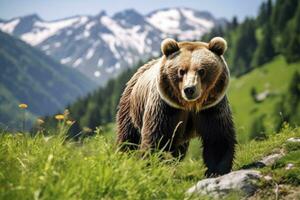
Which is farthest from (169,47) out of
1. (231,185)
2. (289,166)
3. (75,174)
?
(75,174)

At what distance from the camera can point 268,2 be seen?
189125 mm

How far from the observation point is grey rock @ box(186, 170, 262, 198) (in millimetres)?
7105

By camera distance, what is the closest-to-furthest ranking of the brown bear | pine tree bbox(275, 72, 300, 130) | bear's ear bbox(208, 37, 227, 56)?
1. the brown bear
2. bear's ear bbox(208, 37, 227, 56)
3. pine tree bbox(275, 72, 300, 130)

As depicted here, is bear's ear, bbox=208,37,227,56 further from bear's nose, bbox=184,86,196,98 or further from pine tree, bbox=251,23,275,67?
pine tree, bbox=251,23,275,67

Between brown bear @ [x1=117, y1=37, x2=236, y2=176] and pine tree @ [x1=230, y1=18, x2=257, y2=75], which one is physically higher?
brown bear @ [x1=117, y1=37, x2=236, y2=176]

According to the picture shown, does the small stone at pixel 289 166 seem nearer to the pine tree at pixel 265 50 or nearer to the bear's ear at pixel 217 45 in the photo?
the bear's ear at pixel 217 45

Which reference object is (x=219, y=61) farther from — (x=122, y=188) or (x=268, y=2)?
(x=268, y=2)

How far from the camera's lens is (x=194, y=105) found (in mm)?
9016

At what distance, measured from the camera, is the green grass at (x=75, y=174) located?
5477 mm

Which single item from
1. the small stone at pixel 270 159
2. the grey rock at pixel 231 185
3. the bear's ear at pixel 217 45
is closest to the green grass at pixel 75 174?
the grey rock at pixel 231 185

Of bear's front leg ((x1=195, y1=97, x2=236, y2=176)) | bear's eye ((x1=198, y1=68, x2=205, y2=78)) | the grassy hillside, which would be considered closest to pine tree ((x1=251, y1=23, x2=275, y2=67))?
the grassy hillside

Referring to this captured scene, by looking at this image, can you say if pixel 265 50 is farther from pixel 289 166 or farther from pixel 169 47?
pixel 289 166

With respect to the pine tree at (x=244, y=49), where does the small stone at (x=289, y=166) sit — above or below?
above

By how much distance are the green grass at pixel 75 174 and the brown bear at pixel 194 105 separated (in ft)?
6.10
